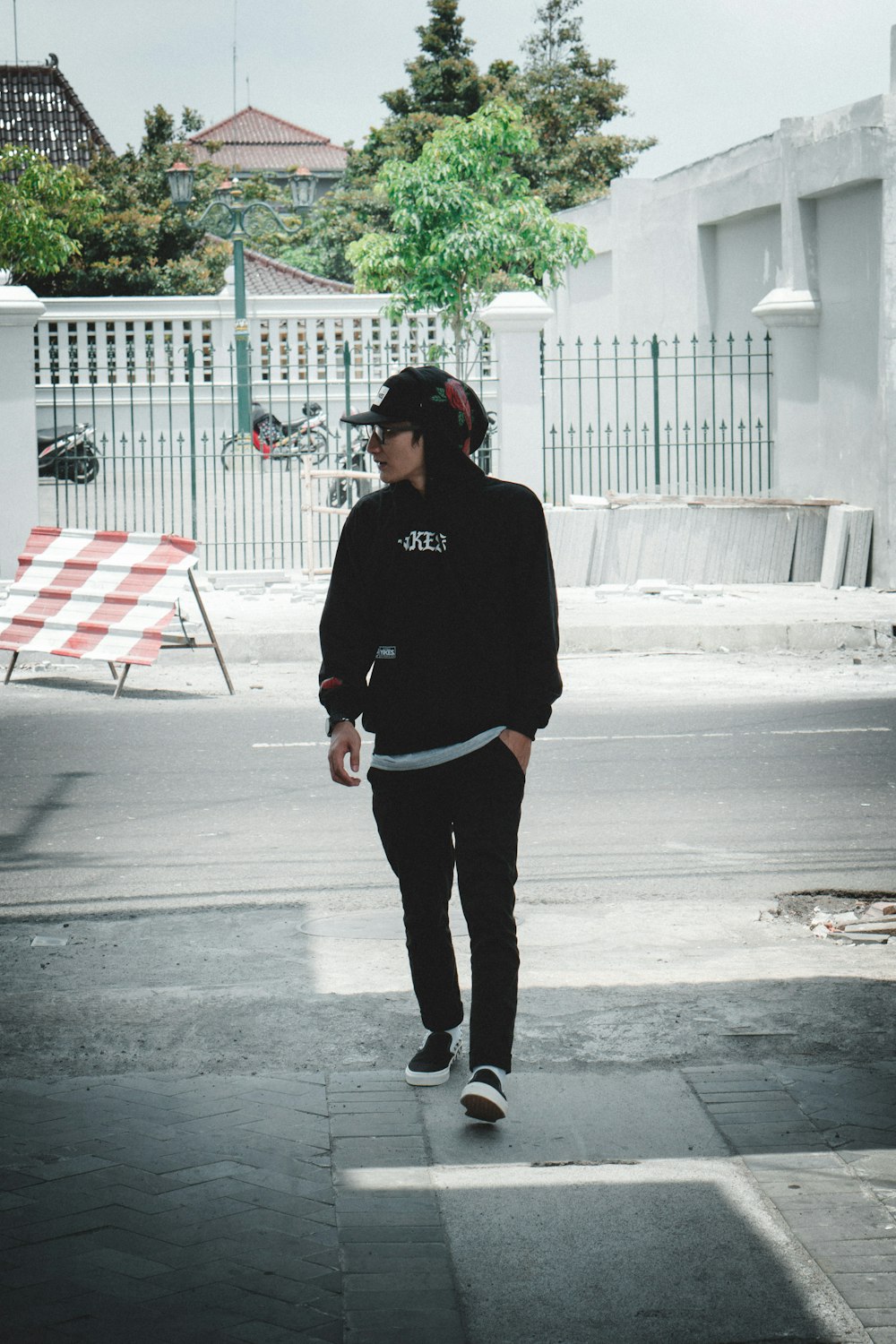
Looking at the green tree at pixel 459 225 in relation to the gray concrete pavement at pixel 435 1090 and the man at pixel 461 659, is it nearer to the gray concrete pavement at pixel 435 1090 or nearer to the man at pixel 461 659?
the gray concrete pavement at pixel 435 1090

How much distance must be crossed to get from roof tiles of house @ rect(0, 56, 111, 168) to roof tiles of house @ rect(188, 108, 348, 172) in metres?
50.7

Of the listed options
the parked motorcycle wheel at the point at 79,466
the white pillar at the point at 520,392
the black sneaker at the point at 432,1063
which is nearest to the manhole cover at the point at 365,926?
the black sneaker at the point at 432,1063

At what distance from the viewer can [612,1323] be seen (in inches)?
117

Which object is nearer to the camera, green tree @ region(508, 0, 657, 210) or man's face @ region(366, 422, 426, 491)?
man's face @ region(366, 422, 426, 491)

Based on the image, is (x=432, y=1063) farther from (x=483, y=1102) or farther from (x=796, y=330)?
(x=796, y=330)

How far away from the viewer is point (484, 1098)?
3.85 m

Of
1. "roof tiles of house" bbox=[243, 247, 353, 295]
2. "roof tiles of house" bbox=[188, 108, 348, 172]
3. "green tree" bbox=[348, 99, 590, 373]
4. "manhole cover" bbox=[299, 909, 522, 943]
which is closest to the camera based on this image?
"manhole cover" bbox=[299, 909, 522, 943]

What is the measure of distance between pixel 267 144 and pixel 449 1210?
334ft

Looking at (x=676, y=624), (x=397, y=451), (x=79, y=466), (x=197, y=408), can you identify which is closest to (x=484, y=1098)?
(x=397, y=451)

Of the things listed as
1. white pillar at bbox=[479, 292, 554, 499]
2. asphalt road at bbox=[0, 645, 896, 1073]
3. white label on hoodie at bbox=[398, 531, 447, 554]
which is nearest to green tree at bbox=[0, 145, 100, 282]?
white pillar at bbox=[479, 292, 554, 499]

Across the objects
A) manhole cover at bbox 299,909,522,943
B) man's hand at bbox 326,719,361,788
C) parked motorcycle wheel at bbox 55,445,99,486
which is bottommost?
manhole cover at bbox 299,909,522,943

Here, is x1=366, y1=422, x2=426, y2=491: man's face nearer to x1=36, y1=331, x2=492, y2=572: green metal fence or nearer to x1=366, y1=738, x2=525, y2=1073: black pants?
x1=366, y1=738, x2=525, y2=1073: black pants

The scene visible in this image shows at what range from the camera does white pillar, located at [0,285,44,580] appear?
16078mm

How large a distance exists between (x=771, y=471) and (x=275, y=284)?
119ft
